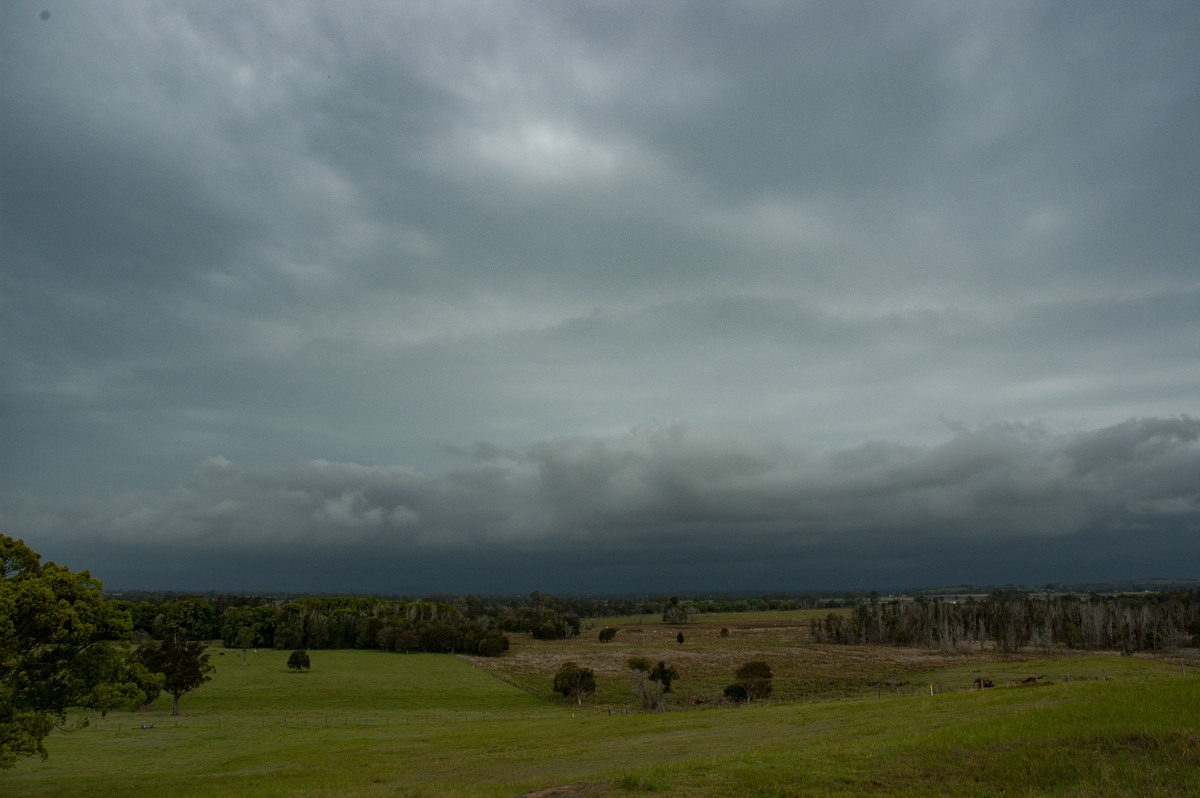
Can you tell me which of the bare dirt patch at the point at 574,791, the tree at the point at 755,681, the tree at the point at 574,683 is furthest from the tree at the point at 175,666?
the bare dirt patch at the point at 574,791

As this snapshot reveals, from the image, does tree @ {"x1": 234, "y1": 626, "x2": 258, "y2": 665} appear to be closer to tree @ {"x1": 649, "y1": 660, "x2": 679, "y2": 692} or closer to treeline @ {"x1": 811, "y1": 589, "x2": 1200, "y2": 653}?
tree @ {"x1": 649, "y1": 660, "x2": 679, "y2": 692}

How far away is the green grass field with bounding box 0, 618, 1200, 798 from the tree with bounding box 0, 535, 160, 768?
266 inches

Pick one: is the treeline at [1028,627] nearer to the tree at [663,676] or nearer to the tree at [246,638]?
the tree at [663,676]

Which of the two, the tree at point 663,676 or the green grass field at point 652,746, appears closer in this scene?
the green grass field at point 652,746

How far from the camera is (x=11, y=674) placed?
31078 millimetres

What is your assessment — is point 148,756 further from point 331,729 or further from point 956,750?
point 956,750

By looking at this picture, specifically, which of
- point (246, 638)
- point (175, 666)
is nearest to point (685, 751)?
point (175, 666)

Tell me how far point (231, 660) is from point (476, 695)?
58703 mm

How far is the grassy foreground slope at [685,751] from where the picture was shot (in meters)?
19.5

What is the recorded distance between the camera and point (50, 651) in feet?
105

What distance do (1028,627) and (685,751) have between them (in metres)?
163

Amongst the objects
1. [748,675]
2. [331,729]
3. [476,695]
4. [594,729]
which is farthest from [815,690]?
[331,729]

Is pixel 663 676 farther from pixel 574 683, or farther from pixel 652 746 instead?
pixel 652 746

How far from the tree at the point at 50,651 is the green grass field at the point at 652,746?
6.76 meters
